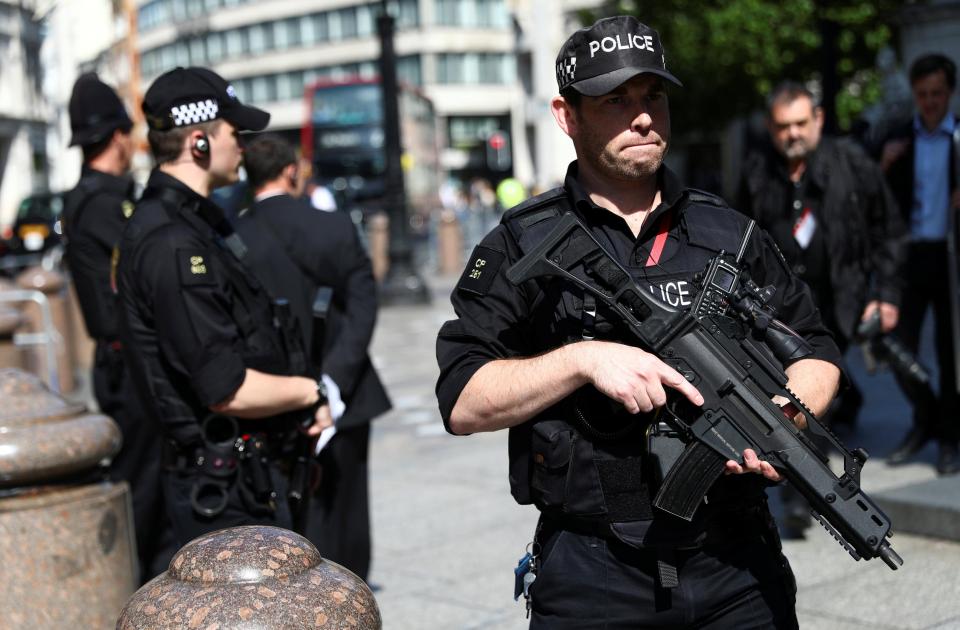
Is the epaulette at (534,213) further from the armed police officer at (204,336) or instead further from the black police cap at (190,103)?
the black police cap at (190,103)

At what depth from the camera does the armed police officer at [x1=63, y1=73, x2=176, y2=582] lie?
549cm

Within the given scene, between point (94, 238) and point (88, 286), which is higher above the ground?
point (94, 238)

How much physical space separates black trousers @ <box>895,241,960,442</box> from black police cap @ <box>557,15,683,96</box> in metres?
4.54

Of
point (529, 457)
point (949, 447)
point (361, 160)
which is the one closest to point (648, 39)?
point (529, 457)

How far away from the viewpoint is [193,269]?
392 cm

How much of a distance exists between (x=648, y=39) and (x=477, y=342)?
718 millimetres

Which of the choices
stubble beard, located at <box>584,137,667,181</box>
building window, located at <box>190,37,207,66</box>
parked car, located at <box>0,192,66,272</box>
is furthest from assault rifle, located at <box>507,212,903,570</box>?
building window, located at <box>190,37,207,66</box>

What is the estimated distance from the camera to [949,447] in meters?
6.79

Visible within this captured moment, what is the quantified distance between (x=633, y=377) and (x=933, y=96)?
15.8ft

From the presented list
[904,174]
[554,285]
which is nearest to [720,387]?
[554,285]

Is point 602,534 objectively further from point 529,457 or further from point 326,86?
point 326,86

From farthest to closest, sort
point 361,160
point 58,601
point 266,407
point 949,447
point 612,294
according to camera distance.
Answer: point 361,160 → point 949,447 → point 58,601 → point 266,407 → point 612,294

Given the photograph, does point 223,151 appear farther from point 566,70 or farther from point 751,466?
point 751,466

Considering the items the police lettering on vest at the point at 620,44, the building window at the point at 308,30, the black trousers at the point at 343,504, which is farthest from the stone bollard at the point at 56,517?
the building window at the point at 308,30
